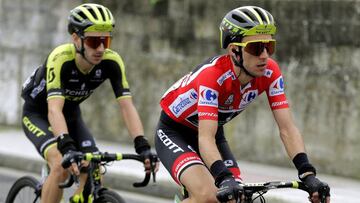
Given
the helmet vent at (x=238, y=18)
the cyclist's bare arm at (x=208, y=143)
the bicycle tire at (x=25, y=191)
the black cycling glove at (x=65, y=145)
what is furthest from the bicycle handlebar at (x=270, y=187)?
the bicycle tire at (x=25, y=191)

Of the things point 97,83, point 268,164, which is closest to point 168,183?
point 268,164

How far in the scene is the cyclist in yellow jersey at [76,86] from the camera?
7.52 m

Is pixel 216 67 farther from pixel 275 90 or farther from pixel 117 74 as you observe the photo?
pixel 117 74

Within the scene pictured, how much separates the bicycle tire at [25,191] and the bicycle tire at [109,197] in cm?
92

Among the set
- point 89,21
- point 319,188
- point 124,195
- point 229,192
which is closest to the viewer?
point 229,192

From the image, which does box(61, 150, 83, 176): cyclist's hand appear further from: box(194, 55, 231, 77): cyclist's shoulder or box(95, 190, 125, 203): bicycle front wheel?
box(194, 55, 231, 77): cyclist's shoulder

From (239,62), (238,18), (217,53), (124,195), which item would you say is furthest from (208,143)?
(217,53)

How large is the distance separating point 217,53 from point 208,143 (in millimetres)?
6684

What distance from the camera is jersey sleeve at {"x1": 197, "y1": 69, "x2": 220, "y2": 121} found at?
6039 mm

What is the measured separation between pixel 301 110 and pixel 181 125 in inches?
214

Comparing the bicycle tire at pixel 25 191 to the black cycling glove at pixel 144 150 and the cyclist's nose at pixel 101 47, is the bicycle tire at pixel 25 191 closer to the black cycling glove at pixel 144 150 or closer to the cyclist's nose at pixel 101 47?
the black cycling glove at pixel 144 150

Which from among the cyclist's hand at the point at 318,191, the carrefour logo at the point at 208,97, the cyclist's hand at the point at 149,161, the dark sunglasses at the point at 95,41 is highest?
the dark sunglasses at the point at 95,41

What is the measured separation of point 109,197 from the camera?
7.18 metres

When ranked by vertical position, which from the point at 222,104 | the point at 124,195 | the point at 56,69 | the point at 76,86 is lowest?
the point at 124,195
